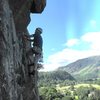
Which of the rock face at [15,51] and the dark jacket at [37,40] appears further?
the dark jacket at [37,40]

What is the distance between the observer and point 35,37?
28.5 m

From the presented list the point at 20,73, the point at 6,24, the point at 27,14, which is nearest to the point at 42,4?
the point at 27,14

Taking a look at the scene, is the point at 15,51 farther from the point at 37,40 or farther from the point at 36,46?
the point at 37,40

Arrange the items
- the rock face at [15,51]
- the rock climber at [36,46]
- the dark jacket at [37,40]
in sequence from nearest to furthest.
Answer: the rock face at [15,51] < the rock climber at [36,46] < the dark jacket at [37,40]

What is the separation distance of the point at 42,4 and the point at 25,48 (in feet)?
13.2

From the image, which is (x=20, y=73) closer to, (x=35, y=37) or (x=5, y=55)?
(x=35, y=37)

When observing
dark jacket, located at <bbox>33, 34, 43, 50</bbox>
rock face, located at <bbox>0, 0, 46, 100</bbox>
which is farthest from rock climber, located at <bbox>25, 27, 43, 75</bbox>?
rock face, located at <bbox>0, 0, 46, 100</bbox>

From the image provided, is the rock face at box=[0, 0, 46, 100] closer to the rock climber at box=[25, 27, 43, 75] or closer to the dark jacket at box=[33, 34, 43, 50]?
the rock climber at box=[25, 27, 43, 75]

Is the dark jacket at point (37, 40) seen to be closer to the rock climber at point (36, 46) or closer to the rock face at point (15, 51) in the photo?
the rock climber at point (36, 46)

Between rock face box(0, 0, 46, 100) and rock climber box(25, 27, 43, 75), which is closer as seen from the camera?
rock face box(0, 0, 46, 100)

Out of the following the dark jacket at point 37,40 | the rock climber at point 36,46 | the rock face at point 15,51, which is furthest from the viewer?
the dark jacket at point 37,40

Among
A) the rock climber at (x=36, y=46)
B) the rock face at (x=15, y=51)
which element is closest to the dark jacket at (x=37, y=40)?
the rock climber at (x=36, y=46)

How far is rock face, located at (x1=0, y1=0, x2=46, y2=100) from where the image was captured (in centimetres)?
1788

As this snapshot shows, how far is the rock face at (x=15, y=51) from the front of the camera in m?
17.9
